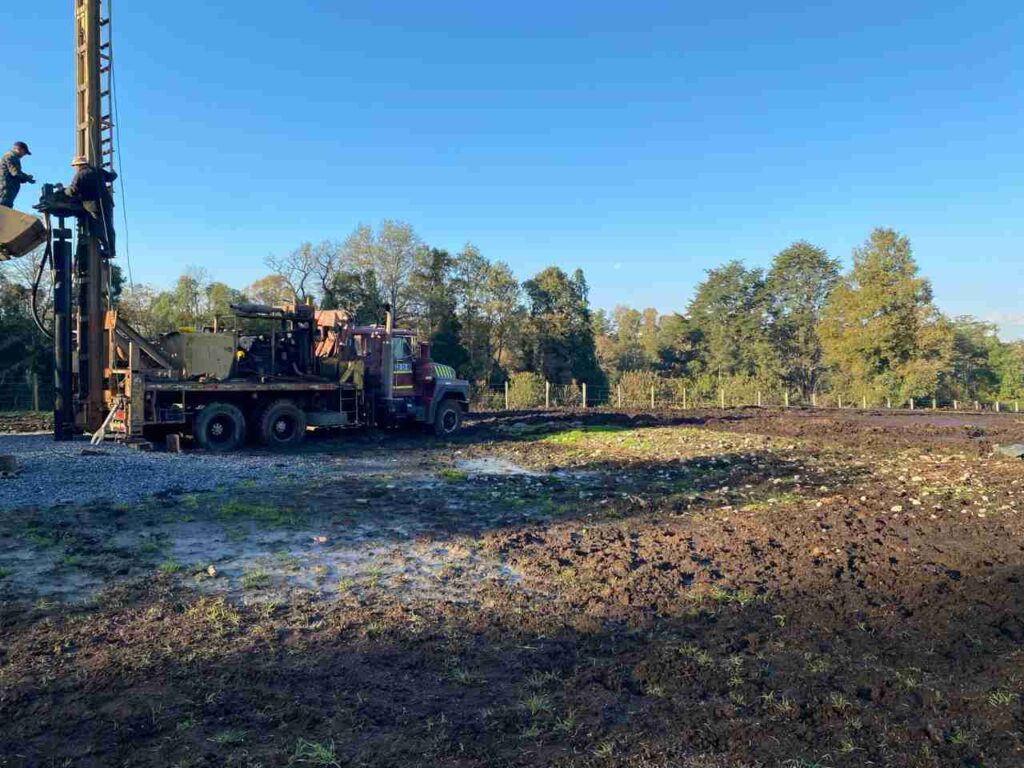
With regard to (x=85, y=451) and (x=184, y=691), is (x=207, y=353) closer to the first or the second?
(x=85, y=451)

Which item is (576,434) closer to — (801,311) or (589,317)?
(589,317)

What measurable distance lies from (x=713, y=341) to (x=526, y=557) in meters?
51.1

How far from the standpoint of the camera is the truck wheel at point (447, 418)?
19359 mm

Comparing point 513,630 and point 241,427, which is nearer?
point 513,630

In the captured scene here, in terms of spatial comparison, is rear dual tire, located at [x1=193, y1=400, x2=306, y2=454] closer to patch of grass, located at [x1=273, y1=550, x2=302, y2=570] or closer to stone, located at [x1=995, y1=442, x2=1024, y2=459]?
patch of grass, located at [x1=273, y1=550, x2=302, y2=570]

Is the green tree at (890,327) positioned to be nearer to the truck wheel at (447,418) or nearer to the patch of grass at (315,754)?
the truck wheel at (447,418)

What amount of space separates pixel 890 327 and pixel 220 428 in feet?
136

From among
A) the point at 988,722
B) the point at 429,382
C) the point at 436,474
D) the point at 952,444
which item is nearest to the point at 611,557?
the point at 988,722

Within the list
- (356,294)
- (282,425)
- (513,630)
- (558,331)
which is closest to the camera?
(513,630)

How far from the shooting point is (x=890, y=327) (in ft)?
142

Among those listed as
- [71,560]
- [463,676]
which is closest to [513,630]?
[463,676]

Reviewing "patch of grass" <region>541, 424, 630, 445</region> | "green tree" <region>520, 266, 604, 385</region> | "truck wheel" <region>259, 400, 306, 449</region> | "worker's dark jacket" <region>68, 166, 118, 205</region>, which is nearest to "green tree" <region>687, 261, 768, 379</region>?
"green tree" <region>520, 266, 604, 385</region>

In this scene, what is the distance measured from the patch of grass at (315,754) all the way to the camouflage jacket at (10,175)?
1223cm

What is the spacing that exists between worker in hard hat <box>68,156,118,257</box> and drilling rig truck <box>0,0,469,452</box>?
5 cm
